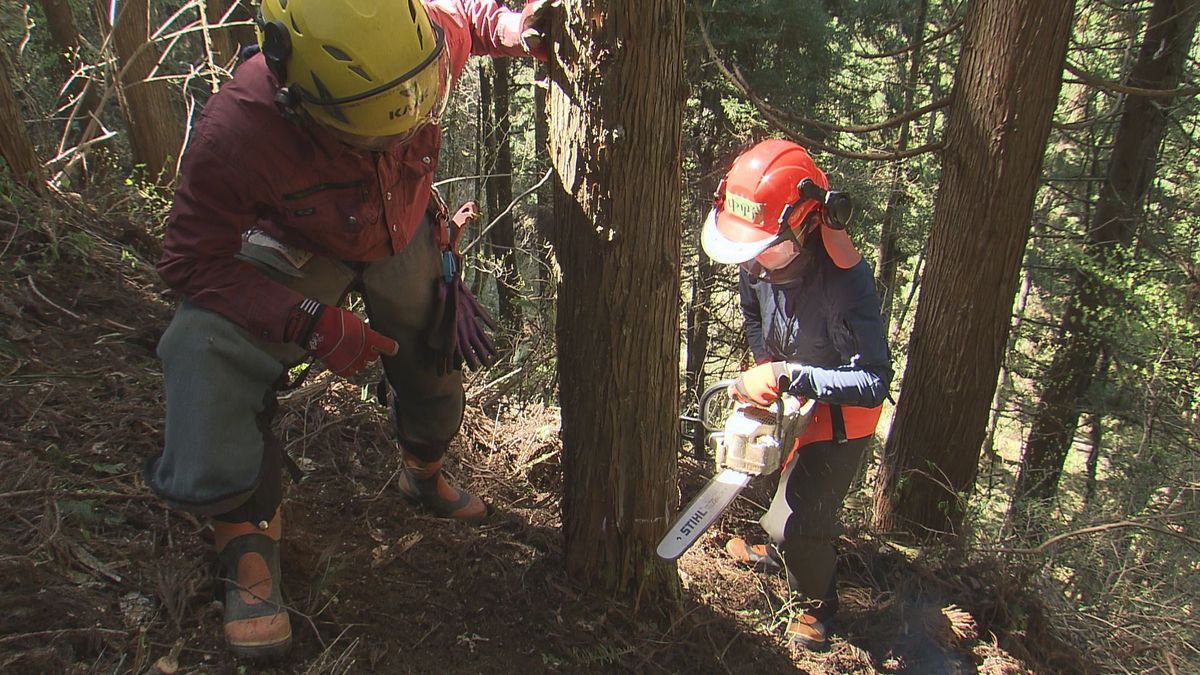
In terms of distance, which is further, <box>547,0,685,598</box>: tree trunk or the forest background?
the forest background

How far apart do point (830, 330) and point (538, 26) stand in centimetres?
163

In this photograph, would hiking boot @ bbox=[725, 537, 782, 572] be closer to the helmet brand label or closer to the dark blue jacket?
the dark blue jacket

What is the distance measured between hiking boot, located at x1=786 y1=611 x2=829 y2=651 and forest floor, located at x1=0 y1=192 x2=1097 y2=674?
6cm

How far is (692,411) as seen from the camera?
7383 mm

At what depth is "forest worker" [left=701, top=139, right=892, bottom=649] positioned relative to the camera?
2.65m

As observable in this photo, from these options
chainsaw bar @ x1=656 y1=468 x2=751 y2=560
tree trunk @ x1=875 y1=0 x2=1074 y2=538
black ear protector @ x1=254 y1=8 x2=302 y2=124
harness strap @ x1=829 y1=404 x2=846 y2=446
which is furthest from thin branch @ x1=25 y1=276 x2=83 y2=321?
tree trunk @ x1=875 y1=0 x2=1074 y2=538

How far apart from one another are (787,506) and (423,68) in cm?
224

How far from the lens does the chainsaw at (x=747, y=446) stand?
102 inches

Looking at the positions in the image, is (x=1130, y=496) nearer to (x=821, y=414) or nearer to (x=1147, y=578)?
(x=1147, y=578)

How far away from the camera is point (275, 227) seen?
6.96ft

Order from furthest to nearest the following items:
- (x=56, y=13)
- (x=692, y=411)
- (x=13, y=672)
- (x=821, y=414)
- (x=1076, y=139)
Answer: (x=1076, y=139) < (x=692, y=411) < (x=56, y=13) < (x=821, y=414) < (x=13, y=672)

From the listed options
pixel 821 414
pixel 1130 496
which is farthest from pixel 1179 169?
pixel 821 414

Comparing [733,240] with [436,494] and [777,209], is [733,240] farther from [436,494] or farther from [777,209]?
A: [436,494]

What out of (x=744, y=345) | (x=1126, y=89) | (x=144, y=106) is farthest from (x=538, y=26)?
(x=744, y=345)
